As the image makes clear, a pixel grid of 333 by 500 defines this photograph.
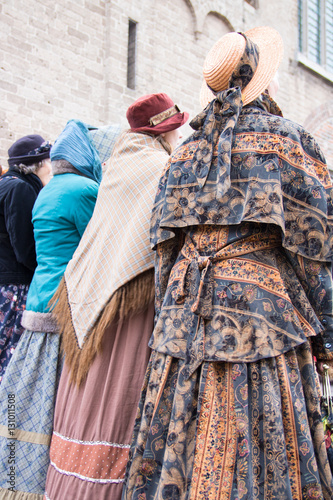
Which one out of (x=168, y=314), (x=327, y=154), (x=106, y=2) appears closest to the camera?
(x=168, y=314)

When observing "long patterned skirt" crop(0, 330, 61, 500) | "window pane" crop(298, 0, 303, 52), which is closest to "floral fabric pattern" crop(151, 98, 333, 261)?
"long patterned skirt" crop(0, 330, 61, 500)

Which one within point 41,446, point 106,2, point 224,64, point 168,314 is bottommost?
point 41,446

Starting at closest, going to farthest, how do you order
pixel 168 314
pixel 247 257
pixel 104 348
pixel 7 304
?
pixel 247 257, pixel 168 314, pixel 104 348, pixel 7 304

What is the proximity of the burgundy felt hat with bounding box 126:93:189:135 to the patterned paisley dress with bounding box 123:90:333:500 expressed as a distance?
51cm

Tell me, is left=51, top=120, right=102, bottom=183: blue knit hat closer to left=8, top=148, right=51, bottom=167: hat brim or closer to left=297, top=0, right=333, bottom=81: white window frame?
left=8, top=148, right=51, bottom=167: hat brim

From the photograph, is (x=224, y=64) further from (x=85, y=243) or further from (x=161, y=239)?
(x=85, y=243)

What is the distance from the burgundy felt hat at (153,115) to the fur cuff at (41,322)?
3.44 ft

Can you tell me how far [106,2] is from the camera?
7.17 meters

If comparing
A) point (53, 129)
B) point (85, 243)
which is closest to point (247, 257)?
point (85, 243)

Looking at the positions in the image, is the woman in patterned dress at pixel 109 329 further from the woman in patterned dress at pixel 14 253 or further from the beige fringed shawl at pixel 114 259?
the woman in patterned dress at pixel 14 253

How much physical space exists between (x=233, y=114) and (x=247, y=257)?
1.67 ft

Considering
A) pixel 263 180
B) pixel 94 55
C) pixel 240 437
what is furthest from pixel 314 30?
pixel 240 437

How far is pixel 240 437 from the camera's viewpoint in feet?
4.34

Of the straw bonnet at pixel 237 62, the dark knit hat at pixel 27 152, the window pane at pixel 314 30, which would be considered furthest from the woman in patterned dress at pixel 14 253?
the window pane at pixel 314 30
